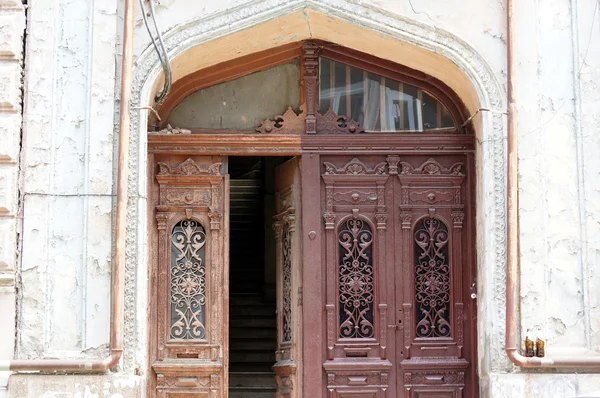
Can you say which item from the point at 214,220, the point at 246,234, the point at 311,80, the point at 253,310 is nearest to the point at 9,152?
the point at 214,220

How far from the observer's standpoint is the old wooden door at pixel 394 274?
307 inches

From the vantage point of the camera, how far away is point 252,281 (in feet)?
43.4

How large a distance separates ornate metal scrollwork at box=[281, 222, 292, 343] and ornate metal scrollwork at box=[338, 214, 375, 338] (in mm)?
451

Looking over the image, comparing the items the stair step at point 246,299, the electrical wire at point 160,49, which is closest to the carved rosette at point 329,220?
the electrical wire at point 160,49

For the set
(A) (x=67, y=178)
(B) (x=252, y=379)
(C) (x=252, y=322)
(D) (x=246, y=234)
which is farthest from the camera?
(D) (x=246, y=234)

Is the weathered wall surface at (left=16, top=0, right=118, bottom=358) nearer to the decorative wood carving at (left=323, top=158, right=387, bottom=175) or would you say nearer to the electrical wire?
the electrical wire

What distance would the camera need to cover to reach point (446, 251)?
7.93m

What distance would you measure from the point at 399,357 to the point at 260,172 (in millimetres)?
5663

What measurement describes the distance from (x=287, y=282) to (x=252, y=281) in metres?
5.04

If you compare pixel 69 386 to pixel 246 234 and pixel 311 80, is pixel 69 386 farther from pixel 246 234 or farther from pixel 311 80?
pixel 246 234

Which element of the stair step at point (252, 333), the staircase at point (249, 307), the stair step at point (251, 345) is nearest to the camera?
the staircase at point (249, 307)

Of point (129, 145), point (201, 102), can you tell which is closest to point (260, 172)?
point (201, 102)

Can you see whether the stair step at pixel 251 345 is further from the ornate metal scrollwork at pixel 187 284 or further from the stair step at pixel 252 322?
the ornate metal scrollwork at pixel 187 284

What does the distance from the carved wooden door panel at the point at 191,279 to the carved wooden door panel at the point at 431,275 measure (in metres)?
1.34
